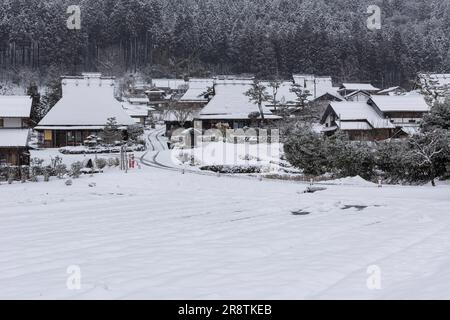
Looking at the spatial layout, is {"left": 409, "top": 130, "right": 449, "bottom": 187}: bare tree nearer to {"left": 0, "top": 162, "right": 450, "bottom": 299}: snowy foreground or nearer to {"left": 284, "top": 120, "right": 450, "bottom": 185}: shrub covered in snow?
{"left": 284, "top": 120, "right": 450, "bottom": 185}: shrub covered in snow

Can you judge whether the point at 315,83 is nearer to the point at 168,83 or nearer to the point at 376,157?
the point at 168,83

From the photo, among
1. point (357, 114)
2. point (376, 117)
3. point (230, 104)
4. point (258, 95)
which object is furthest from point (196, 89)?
point (376, 117)

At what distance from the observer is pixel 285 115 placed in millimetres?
47125

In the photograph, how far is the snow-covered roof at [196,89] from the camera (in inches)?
2340

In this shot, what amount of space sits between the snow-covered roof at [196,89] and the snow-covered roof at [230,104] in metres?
8.02

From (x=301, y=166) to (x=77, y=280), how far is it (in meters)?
19.9

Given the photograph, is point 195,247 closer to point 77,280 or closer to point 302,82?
point 77,280

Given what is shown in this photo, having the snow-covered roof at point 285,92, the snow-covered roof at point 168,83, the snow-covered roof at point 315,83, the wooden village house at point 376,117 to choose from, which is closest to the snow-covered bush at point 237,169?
the wooden village house at point 376,117

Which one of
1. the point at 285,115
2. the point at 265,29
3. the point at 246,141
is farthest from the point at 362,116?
the point at 265,29

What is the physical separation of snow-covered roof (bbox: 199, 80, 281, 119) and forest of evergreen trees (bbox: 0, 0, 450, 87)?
2826 centimetres

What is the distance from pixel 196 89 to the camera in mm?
61344

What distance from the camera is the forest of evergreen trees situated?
261 ft

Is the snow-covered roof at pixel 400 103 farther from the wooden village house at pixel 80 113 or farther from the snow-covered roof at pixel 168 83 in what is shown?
the snow-covered roof at pixel 168 83

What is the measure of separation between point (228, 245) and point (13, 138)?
27.3 m
